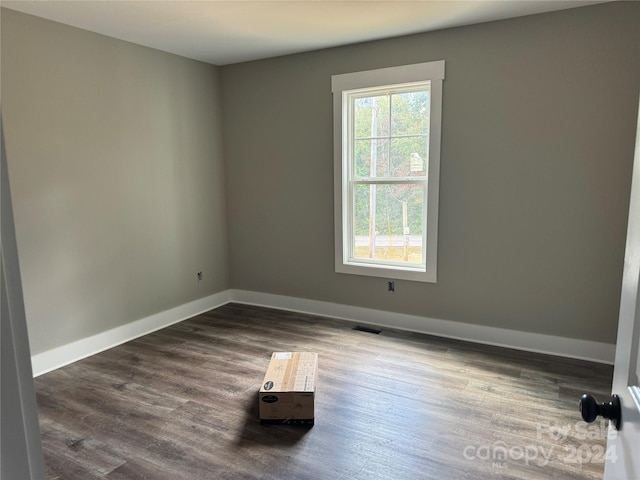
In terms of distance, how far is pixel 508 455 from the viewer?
2.13 meters

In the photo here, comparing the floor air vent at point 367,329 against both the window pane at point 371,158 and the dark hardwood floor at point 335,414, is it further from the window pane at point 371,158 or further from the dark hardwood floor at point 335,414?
the window pane at point 371,158

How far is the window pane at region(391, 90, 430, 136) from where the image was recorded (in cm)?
366

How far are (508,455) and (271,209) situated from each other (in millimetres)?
3106

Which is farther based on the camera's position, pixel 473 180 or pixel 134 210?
pixel 134 210

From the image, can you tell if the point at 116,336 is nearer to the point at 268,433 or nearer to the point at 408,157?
the point at 268,433

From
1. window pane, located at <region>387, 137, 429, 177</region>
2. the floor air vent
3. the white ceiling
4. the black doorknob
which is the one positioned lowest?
the floor air vent

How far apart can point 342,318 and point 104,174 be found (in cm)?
249

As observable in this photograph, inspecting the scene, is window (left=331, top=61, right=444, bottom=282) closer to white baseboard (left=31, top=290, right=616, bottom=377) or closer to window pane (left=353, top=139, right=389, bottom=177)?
window pane (left=353, top=139, right=389, bottom=177)

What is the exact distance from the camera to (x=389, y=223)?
3.96 meters

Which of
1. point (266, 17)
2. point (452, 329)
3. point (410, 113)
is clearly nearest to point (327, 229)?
point (410, 113)

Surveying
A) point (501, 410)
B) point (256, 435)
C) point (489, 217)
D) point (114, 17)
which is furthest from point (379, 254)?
point (114, 17)

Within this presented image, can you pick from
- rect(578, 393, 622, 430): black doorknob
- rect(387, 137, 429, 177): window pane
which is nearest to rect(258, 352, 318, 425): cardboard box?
rect(578, 393, 622, 430): black doorknob

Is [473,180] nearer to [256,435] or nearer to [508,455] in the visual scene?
[508,455]

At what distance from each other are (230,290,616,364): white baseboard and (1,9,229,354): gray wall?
2.89 feet
